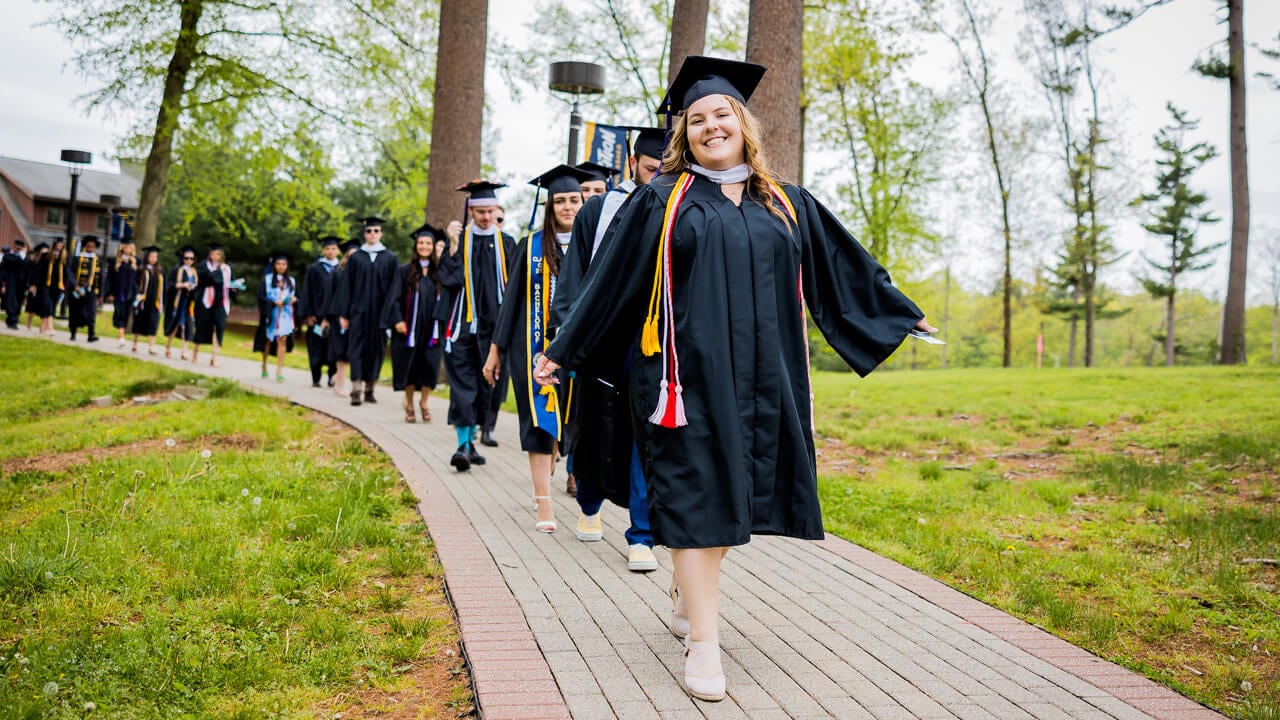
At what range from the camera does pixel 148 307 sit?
20.1 meters

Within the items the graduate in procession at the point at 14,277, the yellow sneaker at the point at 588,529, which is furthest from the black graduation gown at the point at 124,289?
the yellow sneaker at the point at 588,529

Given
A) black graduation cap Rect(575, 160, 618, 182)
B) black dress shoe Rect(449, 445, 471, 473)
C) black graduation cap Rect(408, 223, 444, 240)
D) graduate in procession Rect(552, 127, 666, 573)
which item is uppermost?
black graduation cap Rect(408, 223, 444, 240)

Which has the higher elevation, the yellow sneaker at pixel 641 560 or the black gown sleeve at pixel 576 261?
the black gown sleeve at pixel 576 261

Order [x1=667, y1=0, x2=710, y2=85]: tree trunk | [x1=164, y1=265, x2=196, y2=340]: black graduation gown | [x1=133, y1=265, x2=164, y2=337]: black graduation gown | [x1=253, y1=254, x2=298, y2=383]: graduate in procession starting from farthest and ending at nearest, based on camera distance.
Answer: [x1=133, y1=265, x2=164, y2=337]: black graduation gown < [x1=164, y1=265, x2=196, y2=340]: black graduation gown < [x1=253, y1=254, x2=298, y2=383]: graduate in procession < [x1=667, y1=0, x2=710, y2=85]: tree trunk

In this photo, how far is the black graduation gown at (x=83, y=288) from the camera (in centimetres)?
2116

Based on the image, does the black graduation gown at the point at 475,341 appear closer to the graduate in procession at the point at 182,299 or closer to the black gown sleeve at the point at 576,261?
the black gown sleeve at the point at 576,261

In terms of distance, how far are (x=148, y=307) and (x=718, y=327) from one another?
1928cm

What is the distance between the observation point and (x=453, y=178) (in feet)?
45.6

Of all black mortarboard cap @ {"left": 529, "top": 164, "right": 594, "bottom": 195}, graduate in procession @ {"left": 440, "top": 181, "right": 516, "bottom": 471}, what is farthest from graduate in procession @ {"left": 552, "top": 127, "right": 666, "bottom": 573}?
graduate in procession @ {"left": 440, "top": 181, "right": 516, "bottom": 471}

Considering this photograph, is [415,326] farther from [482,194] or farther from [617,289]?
[617,289]

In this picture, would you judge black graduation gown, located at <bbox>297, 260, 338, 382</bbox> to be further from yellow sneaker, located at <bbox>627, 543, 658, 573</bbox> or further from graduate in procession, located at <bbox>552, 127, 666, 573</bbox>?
yellow sneaker, located at <bbox>627, 543, 658, 573</bbox>

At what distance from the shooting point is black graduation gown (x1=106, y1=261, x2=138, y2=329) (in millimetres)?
20516

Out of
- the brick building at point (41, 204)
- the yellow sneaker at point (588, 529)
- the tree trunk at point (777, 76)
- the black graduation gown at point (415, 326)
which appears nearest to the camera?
the yellow sneaker at point (588, 529)

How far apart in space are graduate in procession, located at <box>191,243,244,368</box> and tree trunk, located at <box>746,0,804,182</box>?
1206cm
